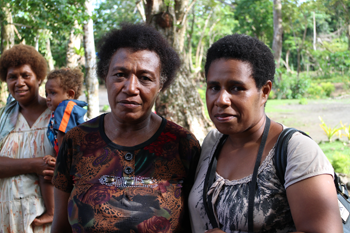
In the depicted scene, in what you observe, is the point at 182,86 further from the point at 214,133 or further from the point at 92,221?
the point at 92,221

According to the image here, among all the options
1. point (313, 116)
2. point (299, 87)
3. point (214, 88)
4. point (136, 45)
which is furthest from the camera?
point (299, 87)

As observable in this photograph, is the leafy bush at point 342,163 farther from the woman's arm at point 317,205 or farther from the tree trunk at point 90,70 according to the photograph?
the tree trunk at point 90,70

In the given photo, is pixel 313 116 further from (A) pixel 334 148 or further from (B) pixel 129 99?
(B) pixel 129 99

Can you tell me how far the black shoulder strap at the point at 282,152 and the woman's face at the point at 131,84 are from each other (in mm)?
869

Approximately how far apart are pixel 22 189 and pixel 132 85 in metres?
1.54

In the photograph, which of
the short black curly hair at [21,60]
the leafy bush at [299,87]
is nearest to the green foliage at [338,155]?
the short black curly hair at [21,60]

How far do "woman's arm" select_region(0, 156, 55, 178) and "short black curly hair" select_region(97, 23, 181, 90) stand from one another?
97 cm

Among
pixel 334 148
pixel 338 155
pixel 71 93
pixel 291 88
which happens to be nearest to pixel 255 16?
pixel 291 88

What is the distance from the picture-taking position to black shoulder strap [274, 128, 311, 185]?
1.52 m

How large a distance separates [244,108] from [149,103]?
646mm

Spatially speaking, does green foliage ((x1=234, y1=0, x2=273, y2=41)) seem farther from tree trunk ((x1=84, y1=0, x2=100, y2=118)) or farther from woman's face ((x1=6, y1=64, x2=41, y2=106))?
woman's face ((x1=6, y1=64, x2=41, y2=106))

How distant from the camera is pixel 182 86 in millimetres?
5609

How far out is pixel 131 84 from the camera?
1912 millimetres

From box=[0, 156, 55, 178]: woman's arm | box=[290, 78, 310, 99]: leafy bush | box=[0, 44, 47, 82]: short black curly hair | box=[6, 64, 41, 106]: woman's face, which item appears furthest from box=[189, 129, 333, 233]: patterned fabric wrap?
box=[290, 78, 310, 99]: leafy bush
